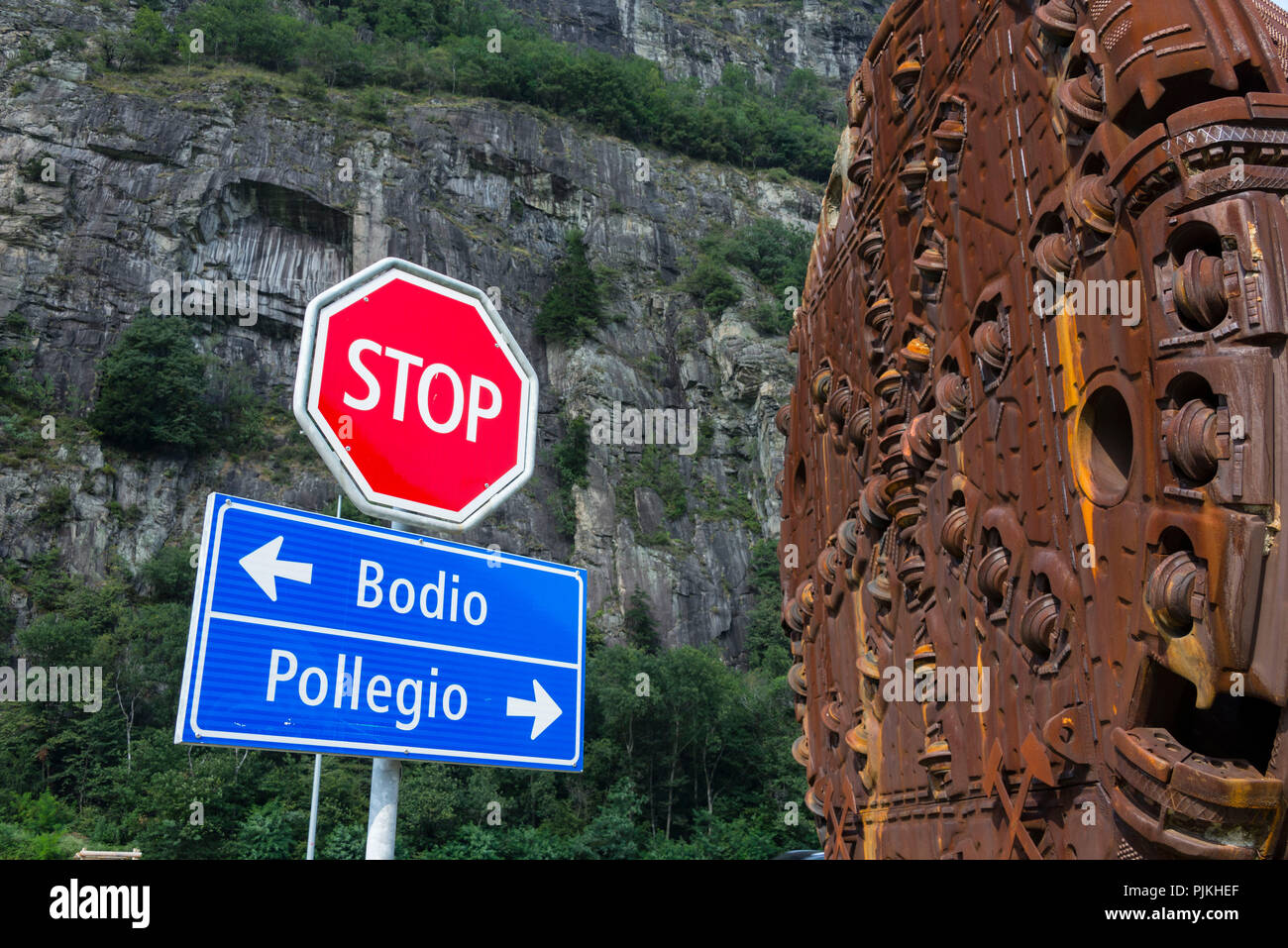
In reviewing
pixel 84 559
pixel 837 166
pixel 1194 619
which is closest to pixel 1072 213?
pixel 1194 619

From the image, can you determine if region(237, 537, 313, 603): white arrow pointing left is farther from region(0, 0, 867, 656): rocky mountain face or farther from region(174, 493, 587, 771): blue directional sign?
region(0, 0, 867, 656): rocky mountain face

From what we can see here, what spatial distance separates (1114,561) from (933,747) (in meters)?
2.43

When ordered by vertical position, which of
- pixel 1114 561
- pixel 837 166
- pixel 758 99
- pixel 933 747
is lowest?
pixel 933 747

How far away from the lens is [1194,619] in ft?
15.8

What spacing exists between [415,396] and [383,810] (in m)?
1.07

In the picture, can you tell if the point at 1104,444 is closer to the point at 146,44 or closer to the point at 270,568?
the point at 270,568

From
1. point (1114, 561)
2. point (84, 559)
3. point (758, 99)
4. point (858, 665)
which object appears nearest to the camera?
point (1114, 561)

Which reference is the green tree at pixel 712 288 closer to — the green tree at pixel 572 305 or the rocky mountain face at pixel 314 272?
the rocky mountain face at pixel 314 272

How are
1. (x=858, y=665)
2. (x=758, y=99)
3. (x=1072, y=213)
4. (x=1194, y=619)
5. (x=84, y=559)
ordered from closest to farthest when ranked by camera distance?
(x=1194, y=619) → (x=1072, y=213) → (x=858, y=665) → (x=84, y=559) → (x=758, y=99)

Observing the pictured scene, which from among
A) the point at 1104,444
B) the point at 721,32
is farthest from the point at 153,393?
the point at 721,32

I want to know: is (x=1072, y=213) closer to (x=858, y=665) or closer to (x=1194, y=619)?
(x=1194, y=619)

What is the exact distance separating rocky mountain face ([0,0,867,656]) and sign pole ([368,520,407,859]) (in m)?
40.0

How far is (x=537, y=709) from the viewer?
257 centimetres

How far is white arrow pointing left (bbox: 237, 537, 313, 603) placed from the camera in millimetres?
2275
